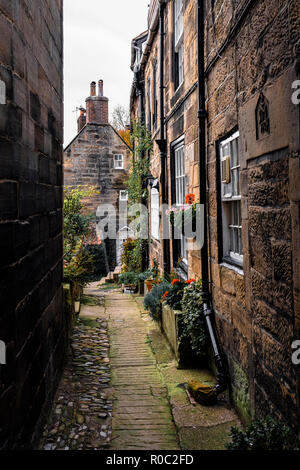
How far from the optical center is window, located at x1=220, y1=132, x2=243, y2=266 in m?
4.39

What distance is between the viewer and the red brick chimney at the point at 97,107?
1938 cm

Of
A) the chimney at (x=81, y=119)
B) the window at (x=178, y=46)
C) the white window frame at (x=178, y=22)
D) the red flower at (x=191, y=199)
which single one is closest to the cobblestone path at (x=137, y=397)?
the red flower at (x=191, y=199)

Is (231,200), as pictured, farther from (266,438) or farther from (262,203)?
(266,438)

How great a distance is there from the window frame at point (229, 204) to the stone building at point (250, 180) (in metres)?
0.01

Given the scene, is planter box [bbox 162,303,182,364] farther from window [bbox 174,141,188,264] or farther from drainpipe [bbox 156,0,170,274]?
drainpipe [bbox 156,0,170,274]

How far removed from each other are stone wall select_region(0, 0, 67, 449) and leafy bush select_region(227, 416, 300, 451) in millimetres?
1493

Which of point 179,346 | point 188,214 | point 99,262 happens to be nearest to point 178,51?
point 188,214

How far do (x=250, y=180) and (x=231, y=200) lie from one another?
104 cm

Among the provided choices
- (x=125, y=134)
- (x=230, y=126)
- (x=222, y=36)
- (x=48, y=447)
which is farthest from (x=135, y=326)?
(x=125, y=134)

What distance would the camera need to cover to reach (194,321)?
526cm

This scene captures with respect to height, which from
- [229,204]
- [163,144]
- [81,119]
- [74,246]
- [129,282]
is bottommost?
[129,282]

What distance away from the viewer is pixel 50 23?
4598 millimetres

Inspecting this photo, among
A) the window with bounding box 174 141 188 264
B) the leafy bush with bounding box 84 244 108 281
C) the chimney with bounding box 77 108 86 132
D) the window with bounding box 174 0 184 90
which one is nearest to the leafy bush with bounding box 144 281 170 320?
the window with bounding box 174 141 188 264
